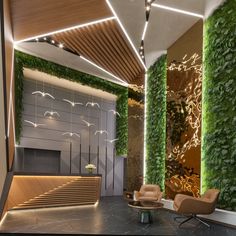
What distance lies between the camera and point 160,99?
31.9 ft

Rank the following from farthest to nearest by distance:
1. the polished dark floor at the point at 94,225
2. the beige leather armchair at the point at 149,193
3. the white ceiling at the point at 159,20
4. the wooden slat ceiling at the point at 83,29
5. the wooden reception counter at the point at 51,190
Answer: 1. the beige leather armchair at the point at 149,193
2. the wooden reception counter at the point at 51,190
3. the white ceiling at the point at 159,20
4. the wooden slat ceiling at the point at 83,29
5. the polished dark floor at the point at 94,225

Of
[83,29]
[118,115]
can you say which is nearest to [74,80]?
[118,115]

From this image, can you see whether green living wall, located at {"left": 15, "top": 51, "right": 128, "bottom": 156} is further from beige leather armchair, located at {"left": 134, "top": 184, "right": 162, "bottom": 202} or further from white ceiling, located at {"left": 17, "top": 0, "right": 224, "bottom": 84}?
beige leather armchair, located at {"left": 134, "top": 184, "right": 162, "bottom": 202}

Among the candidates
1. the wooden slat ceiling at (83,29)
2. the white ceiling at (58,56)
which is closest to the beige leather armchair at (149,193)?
the wooden slat ceiling at (83,29)

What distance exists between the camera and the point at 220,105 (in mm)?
6645

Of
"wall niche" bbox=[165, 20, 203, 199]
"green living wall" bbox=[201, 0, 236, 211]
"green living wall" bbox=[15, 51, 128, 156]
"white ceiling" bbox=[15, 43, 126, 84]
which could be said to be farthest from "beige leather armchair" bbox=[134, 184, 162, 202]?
"white ceiling" bbox=[15, 43, 126, 84]

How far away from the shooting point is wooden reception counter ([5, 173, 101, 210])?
764cm

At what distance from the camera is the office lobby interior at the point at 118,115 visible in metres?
6.23

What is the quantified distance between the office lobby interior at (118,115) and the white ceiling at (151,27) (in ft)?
0.12

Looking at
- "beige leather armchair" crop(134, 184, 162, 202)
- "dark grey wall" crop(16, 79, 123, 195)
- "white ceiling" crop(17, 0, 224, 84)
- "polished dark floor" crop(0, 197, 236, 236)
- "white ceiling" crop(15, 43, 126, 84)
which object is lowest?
"polished dark floor" crop(0, 197, 236, 236)

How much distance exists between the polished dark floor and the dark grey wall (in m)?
3.56

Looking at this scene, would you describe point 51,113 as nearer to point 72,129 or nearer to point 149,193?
point 72,129

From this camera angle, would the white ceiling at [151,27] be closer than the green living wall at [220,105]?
No

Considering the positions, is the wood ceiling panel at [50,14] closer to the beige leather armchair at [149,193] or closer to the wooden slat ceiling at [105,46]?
the wooden slat ceiling at [105,46]
